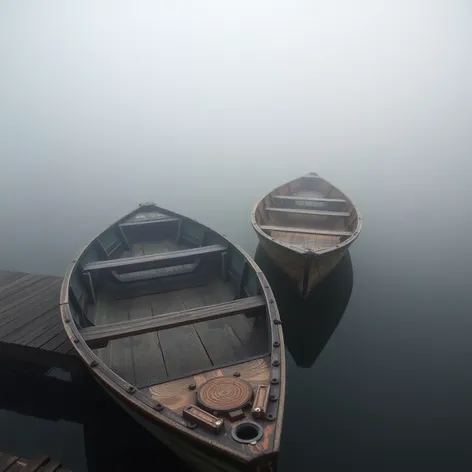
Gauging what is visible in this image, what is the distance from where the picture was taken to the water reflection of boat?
8.87 m

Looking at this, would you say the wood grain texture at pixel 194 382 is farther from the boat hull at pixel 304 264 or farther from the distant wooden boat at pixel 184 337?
the boat hull at pixel 304 264

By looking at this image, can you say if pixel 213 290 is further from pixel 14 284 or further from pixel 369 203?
pixel 369 203

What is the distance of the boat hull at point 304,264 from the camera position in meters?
8.72

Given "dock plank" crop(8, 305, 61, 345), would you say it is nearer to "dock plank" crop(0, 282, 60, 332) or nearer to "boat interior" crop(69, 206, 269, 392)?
"dock plank" crop(0, 282, 60, 332)

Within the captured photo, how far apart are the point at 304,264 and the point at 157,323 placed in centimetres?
385

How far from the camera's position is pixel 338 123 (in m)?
34.2

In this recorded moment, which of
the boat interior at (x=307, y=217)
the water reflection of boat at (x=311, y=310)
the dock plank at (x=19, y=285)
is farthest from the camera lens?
the boat interior at (x=307, y=217)

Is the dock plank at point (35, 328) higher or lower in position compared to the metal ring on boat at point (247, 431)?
lower

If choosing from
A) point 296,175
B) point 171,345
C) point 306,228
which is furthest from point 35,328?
point 296,175

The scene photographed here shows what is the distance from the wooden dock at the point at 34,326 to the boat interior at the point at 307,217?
5.64m

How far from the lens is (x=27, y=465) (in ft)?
17.2

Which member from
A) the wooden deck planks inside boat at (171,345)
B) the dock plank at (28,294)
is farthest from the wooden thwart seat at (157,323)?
the dock plank at (28,294)

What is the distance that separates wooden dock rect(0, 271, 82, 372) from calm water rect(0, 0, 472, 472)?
109cm


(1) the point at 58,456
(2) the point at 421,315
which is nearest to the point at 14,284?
(1) the point at 58,456
